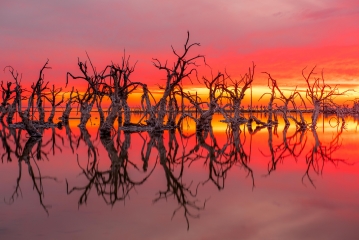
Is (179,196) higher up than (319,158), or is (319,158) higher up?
(179,196)

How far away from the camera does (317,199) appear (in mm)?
7504

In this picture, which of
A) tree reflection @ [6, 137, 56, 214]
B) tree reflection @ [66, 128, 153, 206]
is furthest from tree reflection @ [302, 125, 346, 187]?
tree reflection @ [6, 137, 56, 214]

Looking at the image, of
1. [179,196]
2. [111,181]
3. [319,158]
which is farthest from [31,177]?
[319,158]

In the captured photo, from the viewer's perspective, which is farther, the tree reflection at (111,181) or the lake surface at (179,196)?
the tree reflection at (111,181)

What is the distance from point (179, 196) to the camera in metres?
7.89

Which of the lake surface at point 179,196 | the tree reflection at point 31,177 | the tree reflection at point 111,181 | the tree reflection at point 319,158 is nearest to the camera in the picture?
the lake surface at point 179,196

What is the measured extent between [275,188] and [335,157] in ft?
19.7

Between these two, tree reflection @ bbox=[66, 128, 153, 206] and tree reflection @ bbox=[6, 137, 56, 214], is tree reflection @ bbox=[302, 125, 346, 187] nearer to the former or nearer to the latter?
tree reflection @ bbox=[66, 128, 153, 206]

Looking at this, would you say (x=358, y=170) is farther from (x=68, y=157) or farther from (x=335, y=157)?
(x=68, y=157)

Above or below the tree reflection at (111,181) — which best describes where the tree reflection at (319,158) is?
below

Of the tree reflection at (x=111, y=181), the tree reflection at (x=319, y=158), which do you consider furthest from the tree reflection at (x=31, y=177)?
the tree reflection at (x=319, y=158)

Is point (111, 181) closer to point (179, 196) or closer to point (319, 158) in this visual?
point (179, 196)

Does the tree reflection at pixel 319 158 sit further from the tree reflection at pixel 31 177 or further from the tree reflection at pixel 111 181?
the tree reflection at pixel 31 177

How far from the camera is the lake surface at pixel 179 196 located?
18.7ft
